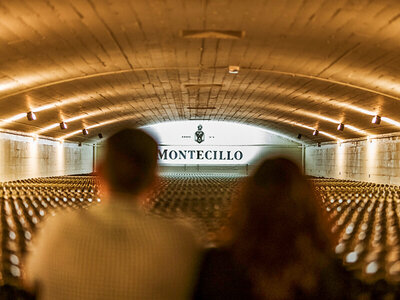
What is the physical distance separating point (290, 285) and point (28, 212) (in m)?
4.29

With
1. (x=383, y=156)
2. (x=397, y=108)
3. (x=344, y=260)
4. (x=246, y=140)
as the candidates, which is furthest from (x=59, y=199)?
(x=246, y=140)

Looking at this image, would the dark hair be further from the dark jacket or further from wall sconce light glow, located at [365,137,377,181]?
wall sconce light glow, located at [365,137,377,181]

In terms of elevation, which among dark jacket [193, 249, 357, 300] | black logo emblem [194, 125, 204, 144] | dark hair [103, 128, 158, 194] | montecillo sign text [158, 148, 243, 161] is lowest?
dark jacket [193, 249, 357, 300]

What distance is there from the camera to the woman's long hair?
6.53 feet

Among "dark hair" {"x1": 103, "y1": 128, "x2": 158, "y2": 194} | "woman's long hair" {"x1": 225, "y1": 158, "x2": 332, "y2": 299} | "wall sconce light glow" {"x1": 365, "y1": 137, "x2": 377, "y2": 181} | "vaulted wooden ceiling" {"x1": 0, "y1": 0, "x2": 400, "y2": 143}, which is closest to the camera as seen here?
"dark hair" {"x1": 103, "y1": 128, "x2": 158, "y2": 194}

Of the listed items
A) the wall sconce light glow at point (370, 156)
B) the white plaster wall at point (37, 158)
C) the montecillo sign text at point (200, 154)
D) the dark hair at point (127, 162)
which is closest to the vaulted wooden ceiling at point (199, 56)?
the white plaster wall at point (37, 158)

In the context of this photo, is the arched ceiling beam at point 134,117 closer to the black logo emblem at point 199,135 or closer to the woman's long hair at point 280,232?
the black logo emblem at point 199,135

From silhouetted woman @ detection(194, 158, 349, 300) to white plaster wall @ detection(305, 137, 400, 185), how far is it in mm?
16803

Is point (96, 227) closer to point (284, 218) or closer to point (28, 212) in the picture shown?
point (284, 218)

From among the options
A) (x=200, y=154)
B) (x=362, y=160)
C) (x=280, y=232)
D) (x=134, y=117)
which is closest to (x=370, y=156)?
(x=362, y=160)

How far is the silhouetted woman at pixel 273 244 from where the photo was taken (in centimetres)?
199

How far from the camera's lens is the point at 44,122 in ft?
62.4

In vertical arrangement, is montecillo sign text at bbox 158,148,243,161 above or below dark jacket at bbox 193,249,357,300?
above

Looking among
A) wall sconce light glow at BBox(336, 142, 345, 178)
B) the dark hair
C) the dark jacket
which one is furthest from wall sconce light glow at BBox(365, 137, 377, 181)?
the dark hair
